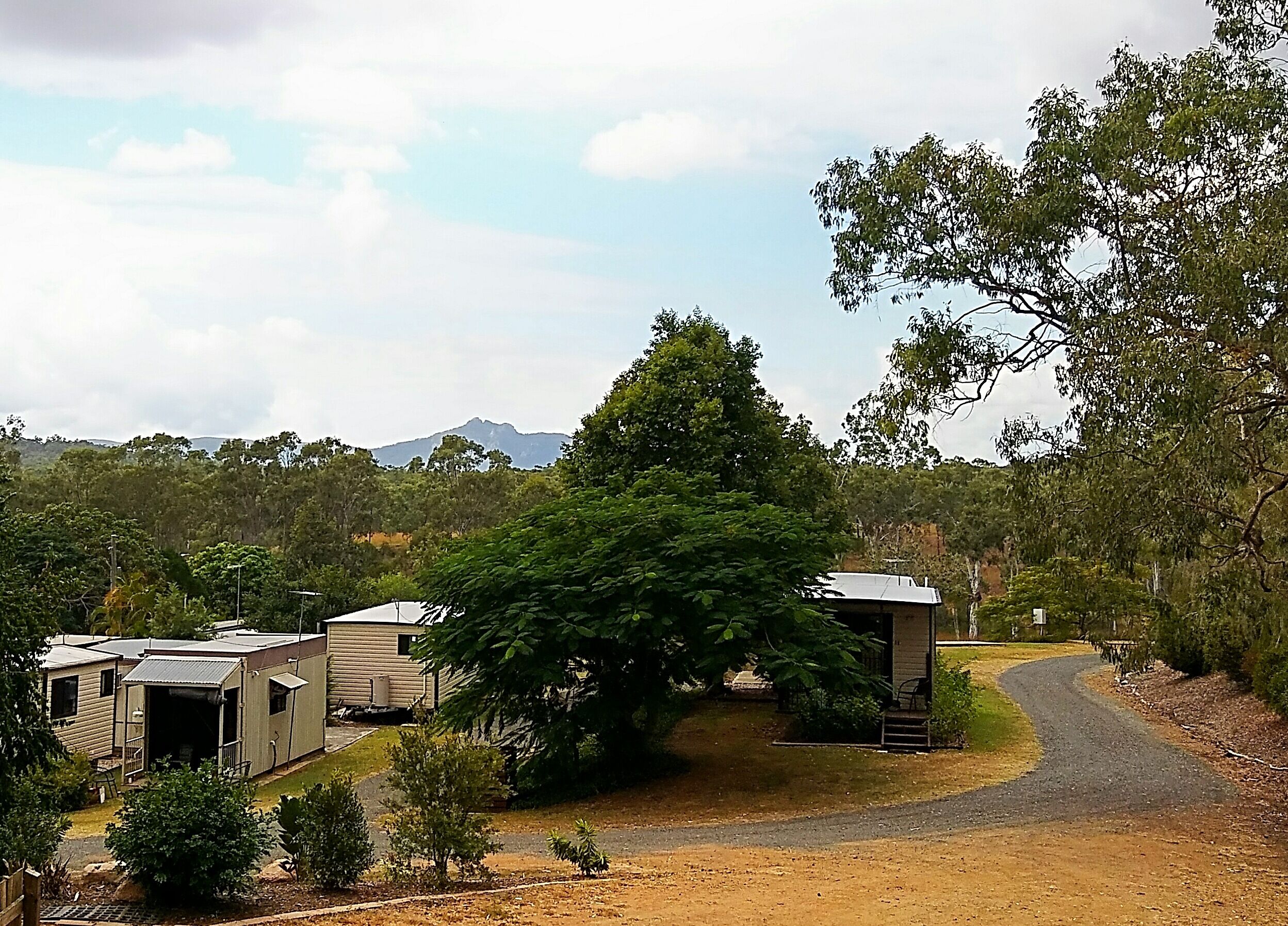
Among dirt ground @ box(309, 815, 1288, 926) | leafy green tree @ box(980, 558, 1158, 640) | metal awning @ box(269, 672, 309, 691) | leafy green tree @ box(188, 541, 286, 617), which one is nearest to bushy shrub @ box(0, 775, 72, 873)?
dirt ground @ box(309, 815, 1288, 926)

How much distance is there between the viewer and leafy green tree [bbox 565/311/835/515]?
2656 centimetres

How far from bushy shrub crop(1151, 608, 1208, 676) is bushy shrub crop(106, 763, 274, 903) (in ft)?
62.7

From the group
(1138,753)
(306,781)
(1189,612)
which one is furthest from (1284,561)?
(306,781)

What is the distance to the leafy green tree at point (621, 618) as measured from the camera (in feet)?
56.3

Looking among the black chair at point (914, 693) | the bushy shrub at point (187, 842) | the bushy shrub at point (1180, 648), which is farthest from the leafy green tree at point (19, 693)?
the bushy shrub at point (1180, 648)

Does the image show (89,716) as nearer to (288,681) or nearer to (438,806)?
(288,681)

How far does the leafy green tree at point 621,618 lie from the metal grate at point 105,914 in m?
7.44

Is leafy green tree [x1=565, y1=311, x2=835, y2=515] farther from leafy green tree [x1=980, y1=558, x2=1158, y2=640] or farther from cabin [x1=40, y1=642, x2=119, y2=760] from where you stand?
leafy green tree [x1=980, y1=558, x2=1158, y2=640]

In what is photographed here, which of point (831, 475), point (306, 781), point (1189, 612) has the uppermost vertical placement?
point (831, 475)

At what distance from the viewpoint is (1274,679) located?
2162cm

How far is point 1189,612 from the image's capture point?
17.9m

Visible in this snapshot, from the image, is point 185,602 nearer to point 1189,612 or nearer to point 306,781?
point 306,781

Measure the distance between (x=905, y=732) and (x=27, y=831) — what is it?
15.6m

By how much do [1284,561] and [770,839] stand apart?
761 cm
